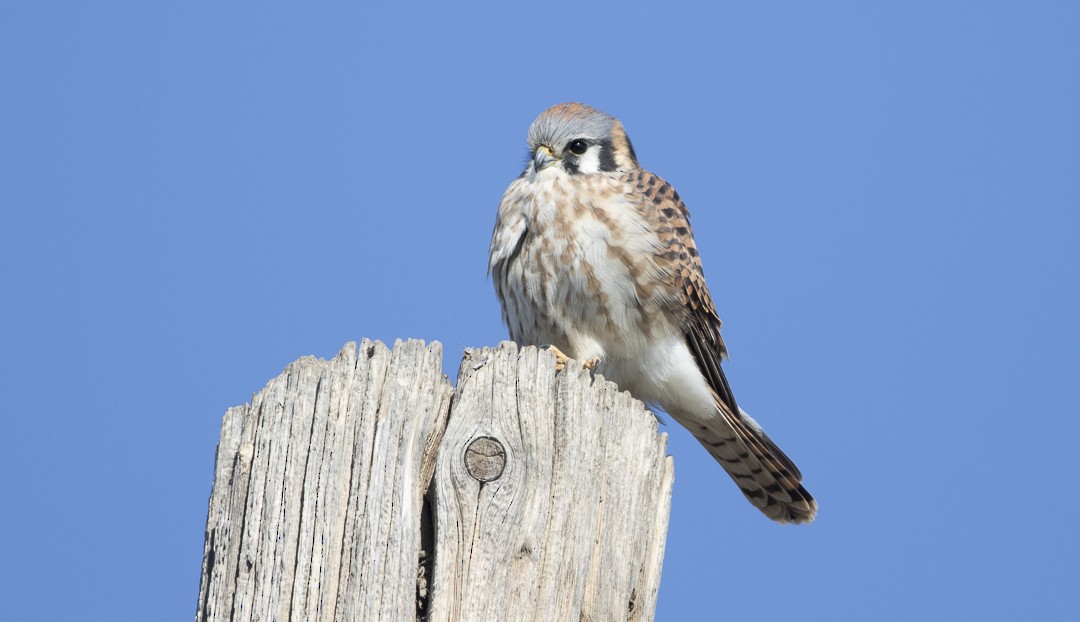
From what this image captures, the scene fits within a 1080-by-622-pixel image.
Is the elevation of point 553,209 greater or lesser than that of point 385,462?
greater

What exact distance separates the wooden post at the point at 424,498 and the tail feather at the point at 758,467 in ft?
5.70

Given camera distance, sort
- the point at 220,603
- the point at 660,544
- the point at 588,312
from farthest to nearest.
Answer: the point at 588,312
the point at 660,544
the point at 220,603

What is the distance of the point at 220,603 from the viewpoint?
2.05 metres

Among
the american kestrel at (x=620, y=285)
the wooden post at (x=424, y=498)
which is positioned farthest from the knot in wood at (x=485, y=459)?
the american kestrel at (x=620, y=285)

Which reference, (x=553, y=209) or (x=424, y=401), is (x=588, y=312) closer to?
(x=553, y=209)

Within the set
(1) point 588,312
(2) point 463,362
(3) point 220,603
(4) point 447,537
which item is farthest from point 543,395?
(1) point 588,312

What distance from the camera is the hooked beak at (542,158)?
4.06 metres

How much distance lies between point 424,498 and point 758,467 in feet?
7.01

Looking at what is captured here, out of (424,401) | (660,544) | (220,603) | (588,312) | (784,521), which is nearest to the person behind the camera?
(220,603)

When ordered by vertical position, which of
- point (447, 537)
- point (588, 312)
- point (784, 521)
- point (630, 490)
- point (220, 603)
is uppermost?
point (588, 312)

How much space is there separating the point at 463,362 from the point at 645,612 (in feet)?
2.11

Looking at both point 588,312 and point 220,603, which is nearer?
point 220,603

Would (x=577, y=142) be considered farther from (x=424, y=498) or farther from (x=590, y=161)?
(x=424, y=498)

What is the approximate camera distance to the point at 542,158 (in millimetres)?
4070
